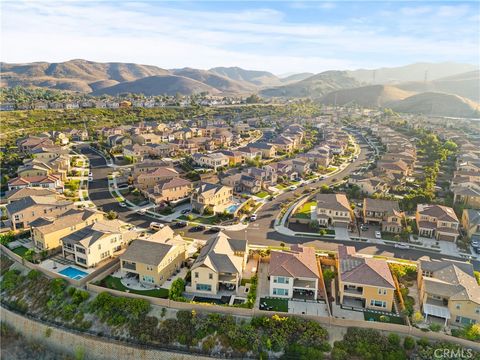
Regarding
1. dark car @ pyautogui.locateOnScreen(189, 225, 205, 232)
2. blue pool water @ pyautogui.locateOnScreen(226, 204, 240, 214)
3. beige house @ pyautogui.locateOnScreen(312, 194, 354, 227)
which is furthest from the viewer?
blue pool water @ pyautogui.locateOnScreen(226, 204, 240, 214)

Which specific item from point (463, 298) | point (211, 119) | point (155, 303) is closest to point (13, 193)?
point (155, 303)

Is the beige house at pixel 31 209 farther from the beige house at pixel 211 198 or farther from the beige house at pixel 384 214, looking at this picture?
the beige house at pixel 384 214

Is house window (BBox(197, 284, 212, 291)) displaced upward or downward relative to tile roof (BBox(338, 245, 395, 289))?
downward

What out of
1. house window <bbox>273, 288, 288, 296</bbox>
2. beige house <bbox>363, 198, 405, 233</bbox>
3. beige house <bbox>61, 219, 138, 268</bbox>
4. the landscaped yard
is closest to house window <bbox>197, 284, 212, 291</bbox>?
house window <bbox>273, 288, 288, 296</bbox>

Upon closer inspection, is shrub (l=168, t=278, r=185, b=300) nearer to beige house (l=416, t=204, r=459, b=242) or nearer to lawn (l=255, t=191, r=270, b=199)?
lawn (l=255, t=191, r=270, b=199)

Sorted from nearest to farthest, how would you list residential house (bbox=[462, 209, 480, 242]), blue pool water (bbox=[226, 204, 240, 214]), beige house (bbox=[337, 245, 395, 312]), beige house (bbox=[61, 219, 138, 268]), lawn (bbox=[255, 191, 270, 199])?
beige house (bbox=[337, 245, 395, 312])
beige house (bbox=[61, 219, 138, 268])
residential house (bbox=[462, 209, 480, 242])
blue pool water (bbox=[226, 204, 240, 214])
lawn (bbox=[255, 191, 270, 199])

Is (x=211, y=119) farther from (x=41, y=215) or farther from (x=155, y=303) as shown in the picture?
(x=155, y=303)

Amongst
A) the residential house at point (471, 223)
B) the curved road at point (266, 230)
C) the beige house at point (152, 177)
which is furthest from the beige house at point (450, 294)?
the beige house at point (152, 177)
